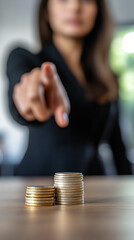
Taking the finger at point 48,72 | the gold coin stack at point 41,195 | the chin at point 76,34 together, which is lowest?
the gold coin stack at point 41,195

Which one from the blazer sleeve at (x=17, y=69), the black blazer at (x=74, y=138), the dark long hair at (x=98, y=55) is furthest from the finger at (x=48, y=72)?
the dark long hair at (x=98, y=55)

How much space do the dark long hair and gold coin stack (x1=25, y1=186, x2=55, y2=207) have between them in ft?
7.33

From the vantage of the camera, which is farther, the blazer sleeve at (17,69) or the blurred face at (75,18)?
the blurred face at (75,18)

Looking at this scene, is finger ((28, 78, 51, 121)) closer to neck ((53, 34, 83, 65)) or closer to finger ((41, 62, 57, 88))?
finger ((41, 62, 57, 88))

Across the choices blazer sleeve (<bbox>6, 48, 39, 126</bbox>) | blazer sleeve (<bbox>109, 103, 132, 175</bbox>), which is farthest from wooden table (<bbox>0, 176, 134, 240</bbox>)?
blazer sleeve (<bbox>109, 103, 132, 175</bbox>)

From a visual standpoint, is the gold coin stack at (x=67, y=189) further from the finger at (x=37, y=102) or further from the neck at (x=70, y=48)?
the neck at (x=70, y=48)

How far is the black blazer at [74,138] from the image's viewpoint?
7.82 feet

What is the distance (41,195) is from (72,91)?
2062 millimetres

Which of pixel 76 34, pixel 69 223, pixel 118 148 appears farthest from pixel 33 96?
pixel 76 34

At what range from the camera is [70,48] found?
288 centimetres

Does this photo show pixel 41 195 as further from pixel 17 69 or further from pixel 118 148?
pixel 118 148

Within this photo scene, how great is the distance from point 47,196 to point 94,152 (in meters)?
1.96

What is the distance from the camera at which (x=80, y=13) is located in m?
2.85

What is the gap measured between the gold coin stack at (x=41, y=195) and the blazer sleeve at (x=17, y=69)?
1.52 meters
